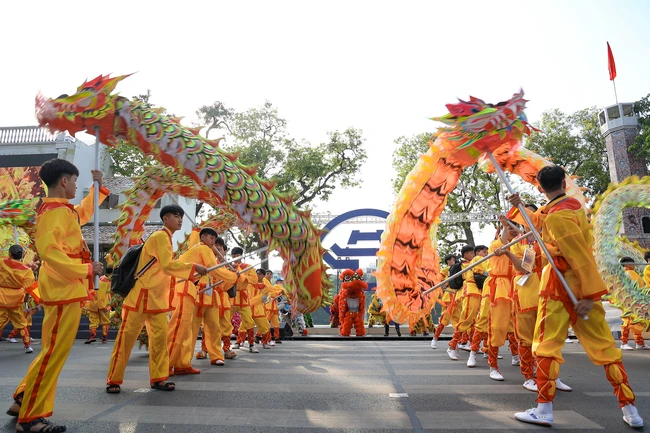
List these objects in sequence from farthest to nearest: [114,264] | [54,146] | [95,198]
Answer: [54,146], [114,264], [95,198]

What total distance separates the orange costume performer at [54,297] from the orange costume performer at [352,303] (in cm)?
1054

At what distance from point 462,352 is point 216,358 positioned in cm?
441

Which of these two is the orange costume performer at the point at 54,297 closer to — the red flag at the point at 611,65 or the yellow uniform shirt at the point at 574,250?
the yellow uniform shirt at the point at 574,250

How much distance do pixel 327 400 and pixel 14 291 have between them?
22.9 ft

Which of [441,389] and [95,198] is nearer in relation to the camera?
[95,198]

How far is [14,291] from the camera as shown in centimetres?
827

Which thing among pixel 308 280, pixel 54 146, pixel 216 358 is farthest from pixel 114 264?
pixel 54 146

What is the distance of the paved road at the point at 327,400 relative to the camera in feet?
10.4

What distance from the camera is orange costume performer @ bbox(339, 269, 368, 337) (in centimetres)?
1356

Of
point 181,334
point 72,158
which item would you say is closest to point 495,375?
point 181,334

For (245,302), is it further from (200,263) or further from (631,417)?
(631,417)

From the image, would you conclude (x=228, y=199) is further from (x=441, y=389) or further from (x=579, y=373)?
(x=579, y=373)

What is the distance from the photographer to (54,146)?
20219 mm

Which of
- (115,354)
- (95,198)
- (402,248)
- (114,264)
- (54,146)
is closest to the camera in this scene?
(95,198)
